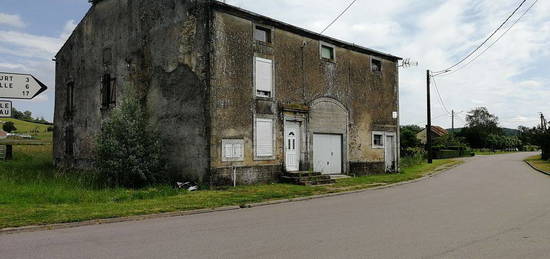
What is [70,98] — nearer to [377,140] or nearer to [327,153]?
[327,153]

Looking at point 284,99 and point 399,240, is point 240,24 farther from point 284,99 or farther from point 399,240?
point 399,240

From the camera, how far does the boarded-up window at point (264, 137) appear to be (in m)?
17.6

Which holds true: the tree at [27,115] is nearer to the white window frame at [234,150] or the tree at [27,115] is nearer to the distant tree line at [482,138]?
the distant tree line at [482,138]

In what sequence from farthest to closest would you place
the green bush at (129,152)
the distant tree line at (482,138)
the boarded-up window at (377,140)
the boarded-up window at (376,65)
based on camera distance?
the distant tree line at (482,138), the boarded-up window at (376,65), the boarded-up window at (377,140), the green bush at (129,152)

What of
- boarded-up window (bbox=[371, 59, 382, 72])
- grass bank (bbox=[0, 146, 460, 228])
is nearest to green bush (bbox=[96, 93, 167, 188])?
grass bank (bbox=[0, 146, 460, 228])

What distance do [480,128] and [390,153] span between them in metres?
81.4

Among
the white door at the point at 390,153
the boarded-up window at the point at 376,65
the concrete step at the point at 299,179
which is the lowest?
the concrete step at the point at 299,179

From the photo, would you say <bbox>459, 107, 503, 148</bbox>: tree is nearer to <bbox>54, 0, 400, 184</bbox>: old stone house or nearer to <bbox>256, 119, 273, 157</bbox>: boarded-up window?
<bbox>54, 0, 400, 184</bbox>: old stone house

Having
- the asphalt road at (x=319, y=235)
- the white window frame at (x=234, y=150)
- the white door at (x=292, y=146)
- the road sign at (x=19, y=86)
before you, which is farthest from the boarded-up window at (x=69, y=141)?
the road sign at (x=19, y=86)

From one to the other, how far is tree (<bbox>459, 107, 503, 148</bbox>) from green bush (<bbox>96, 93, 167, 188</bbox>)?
8888 cm

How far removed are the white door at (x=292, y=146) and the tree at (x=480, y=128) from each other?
3282 inches

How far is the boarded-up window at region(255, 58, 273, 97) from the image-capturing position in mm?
17812

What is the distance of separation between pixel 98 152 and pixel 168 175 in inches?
110

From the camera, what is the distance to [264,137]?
17.8 m
